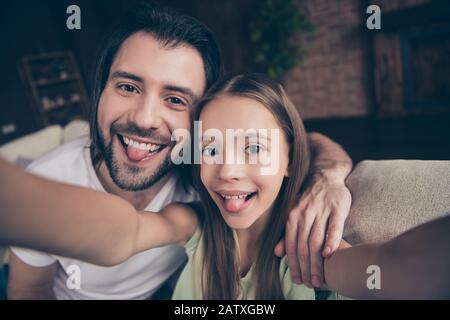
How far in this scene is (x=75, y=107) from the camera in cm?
220

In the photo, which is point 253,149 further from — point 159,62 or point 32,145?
point 32,145

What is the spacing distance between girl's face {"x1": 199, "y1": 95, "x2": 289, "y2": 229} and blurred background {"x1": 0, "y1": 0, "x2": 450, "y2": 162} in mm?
197

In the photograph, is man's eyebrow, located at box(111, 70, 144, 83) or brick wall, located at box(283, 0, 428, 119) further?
brick wall, located at box(283, 0, 428, 119)

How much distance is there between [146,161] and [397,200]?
440 millimetres

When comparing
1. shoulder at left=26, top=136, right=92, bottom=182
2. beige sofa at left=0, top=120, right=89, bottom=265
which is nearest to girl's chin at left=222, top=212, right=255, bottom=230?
shoulder at left=26, top=136, right=92, bottom=182

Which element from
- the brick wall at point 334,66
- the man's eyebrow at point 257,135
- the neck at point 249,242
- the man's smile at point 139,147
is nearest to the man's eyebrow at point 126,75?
the man's smile at point 139,147

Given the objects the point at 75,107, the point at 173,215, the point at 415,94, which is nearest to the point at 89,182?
the point at 173,215

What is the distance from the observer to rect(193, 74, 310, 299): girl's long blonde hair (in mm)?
537

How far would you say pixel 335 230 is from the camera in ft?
1.59

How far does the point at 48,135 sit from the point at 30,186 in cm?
92

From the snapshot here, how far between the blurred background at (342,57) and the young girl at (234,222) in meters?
0.21

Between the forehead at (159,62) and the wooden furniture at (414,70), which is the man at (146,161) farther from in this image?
the wooden furniture at (414,70)

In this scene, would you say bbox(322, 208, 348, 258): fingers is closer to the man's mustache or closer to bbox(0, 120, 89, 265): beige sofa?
the man's mustache

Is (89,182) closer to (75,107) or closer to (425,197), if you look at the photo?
(425,197)
